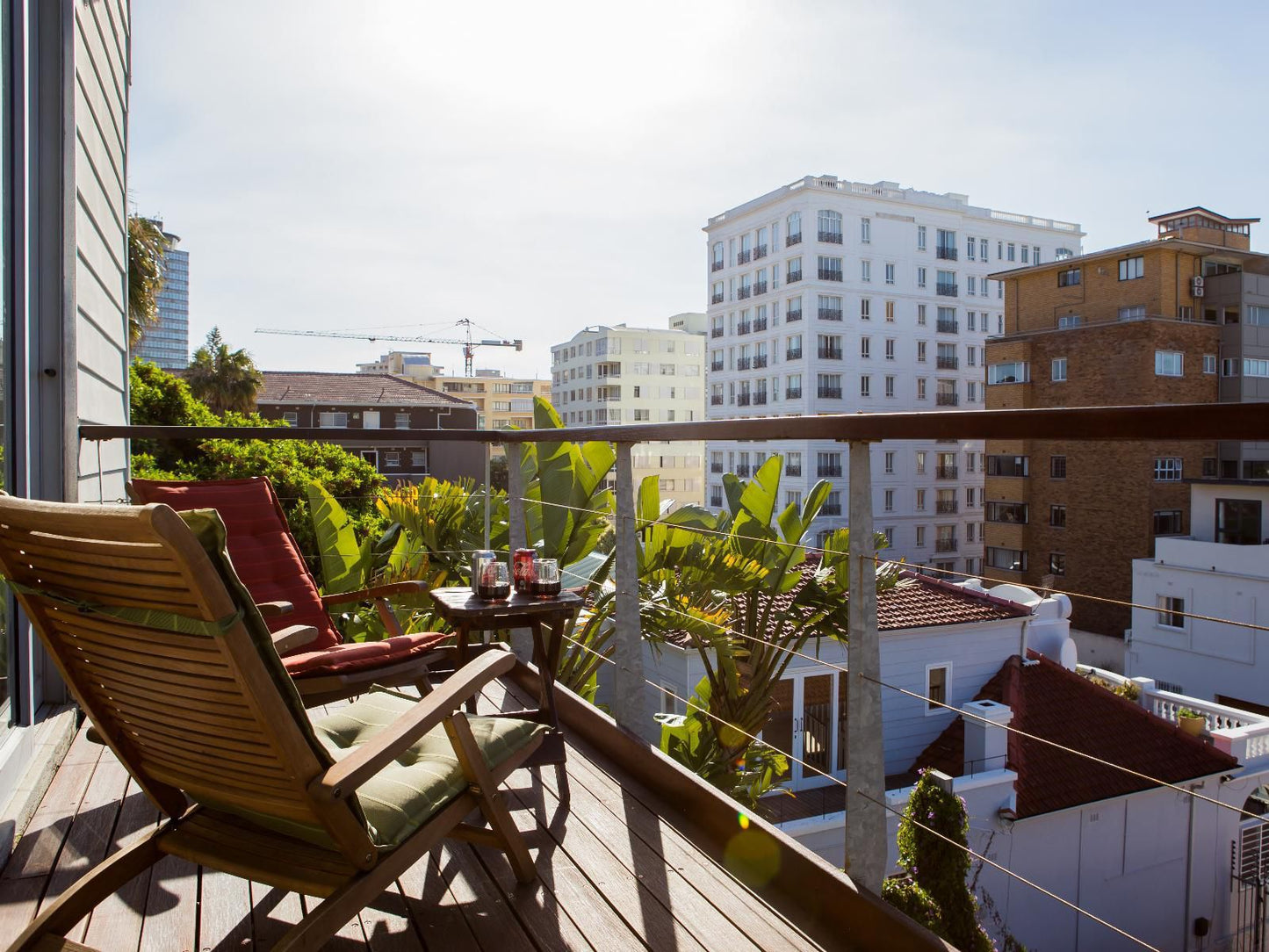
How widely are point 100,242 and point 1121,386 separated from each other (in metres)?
33.5

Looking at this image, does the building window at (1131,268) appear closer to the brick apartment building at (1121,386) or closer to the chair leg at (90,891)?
the brick apartment building at (1121,386)

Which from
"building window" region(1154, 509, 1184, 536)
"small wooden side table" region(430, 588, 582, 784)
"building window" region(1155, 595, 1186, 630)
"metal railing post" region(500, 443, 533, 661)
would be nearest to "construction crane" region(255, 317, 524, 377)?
"building window" region(1154, 509, 1184, 536)

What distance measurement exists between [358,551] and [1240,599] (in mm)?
26661

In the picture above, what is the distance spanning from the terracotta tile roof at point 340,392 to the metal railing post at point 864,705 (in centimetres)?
3743

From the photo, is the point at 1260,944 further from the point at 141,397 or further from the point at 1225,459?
the point at 1225,459

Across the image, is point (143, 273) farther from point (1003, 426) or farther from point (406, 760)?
point (1003, 426)

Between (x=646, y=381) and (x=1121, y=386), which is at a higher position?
(x=646, y=381)

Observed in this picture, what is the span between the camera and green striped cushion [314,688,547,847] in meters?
1.84

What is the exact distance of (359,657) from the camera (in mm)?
2811

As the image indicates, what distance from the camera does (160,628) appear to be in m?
1.55

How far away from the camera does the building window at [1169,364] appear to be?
103 feet

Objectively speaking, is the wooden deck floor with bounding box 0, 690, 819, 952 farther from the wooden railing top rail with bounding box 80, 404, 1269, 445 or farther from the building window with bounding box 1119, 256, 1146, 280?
the building window with bounding box 1119, 256, 1146, 280

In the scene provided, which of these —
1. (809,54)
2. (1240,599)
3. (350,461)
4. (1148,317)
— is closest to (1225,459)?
(1148,317)

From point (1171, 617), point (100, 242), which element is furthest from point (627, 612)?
point (1171, 617)
